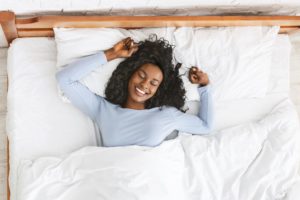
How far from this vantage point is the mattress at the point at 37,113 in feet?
5.49

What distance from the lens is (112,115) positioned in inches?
66.2

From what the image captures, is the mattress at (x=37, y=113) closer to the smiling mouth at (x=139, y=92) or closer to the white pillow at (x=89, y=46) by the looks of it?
the white pillow at (x=89, y=46)

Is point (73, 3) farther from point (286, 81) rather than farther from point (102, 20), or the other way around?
point (286, 81)

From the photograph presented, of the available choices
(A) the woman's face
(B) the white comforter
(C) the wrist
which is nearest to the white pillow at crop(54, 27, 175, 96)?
(C) the wrist

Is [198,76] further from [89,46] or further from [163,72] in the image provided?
[89,46]

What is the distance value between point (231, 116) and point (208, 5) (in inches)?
19.9

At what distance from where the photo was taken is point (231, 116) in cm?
190

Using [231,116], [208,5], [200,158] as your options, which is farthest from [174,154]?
[208,5]

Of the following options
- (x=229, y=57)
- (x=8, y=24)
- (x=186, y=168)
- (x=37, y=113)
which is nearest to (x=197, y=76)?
(x=229, y=57)

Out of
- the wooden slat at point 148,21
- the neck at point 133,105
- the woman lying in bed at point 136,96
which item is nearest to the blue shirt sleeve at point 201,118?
the woman lying in bed at point 136,96

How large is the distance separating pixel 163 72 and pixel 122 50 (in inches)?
7.5

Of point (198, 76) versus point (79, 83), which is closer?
point (79, 83)

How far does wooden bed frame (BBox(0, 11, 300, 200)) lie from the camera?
1.66 meters

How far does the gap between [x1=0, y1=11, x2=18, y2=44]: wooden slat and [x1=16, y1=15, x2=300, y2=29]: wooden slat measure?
0.09ft
